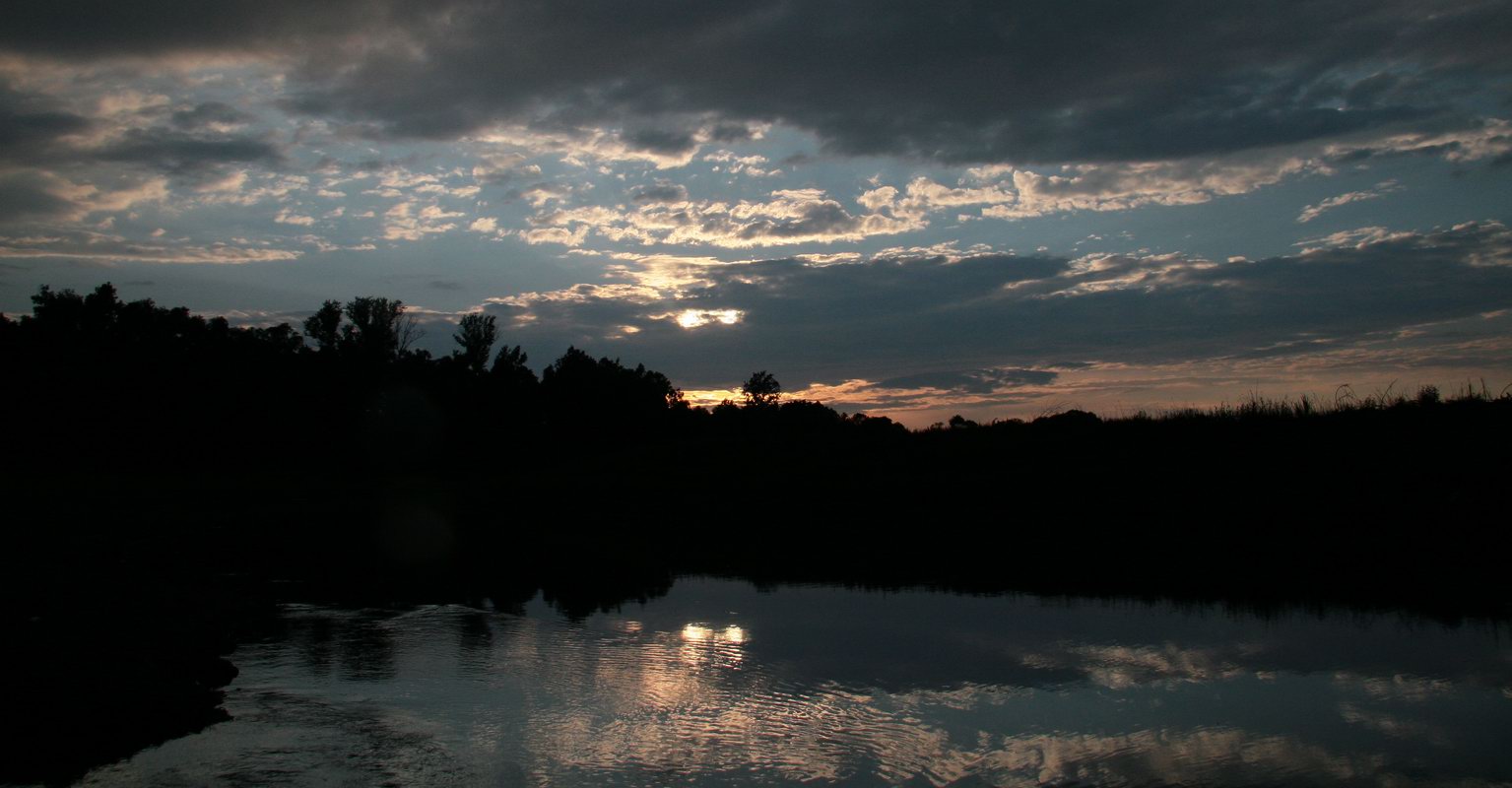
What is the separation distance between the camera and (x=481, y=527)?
23.6m

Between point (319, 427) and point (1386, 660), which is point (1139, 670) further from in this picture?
point (319, 427)

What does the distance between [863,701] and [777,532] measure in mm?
12427

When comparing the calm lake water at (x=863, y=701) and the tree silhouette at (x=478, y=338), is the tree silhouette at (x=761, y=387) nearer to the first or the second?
the tree silhouette at (x=478, y=338)

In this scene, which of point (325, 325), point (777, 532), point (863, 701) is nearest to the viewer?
point (863, 701)

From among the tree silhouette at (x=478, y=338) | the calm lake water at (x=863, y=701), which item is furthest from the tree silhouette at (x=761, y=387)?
the calm lake water at (x=863, y=701)

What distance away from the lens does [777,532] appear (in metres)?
20.0

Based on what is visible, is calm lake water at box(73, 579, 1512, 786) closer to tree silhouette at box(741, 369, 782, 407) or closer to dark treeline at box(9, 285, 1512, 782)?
dark treeline at box(9, 285, 1512, 782)

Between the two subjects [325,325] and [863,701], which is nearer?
[863,701]

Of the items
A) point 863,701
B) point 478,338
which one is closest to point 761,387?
point 478,338

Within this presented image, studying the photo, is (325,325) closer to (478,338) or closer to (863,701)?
(478,338)

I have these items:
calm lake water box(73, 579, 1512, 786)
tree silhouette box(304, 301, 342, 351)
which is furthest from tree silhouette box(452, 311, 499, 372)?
calm lake water box(73, 579, 1512, 786)

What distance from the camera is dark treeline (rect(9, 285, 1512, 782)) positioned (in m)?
9.08

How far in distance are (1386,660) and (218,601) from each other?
1187 cm

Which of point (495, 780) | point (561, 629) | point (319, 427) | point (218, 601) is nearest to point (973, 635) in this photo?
point (561, 629)
